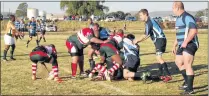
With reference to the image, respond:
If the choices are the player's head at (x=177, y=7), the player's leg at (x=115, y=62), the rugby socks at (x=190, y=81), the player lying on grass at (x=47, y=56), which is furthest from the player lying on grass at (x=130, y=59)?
the player's head at (x=177, y=7)

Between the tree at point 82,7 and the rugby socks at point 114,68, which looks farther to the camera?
the tree at point 82,7

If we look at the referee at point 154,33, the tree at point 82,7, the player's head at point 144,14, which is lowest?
the tree at point 82,7

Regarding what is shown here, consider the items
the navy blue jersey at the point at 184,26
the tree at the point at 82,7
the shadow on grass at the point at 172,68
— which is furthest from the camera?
the tree at the point at 82,7

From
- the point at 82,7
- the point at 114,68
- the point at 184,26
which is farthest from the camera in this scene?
the point at 82,7

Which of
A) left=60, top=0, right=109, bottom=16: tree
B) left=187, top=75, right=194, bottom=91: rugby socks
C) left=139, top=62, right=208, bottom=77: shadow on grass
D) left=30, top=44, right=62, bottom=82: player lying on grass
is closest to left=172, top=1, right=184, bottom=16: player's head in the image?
left=187, top=75, right=194, bottom=91: rugby socks

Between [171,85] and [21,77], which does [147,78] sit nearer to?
Answer: [171,85]

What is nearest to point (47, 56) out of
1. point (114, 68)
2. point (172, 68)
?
point (114, 68)

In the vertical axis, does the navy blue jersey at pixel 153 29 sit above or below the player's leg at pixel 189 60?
above

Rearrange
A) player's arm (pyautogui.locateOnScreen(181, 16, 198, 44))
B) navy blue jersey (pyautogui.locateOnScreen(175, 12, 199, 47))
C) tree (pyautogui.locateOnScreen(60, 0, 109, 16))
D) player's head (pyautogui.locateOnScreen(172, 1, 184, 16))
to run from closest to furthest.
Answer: player's arm (pyautogui.locateOnScreen(181, 16, 198, 44)) → navy blue jersey (pyautogui.locateOnScreen(175, 12, 199, 47)) → player's head (pyautogui.locateOnScreen(172, 1, 184, 16)) → tree (pyautogui.locateOnScreen(60, 0, 109, 16))

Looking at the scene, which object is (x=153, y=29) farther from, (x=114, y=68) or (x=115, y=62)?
(x=114, y=68)

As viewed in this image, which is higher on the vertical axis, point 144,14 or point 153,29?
point 144,14

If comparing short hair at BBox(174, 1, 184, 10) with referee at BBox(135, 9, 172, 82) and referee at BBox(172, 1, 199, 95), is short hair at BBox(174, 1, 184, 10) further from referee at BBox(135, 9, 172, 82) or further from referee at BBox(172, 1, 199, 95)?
referee at BBox(135, 9, 172, 82)

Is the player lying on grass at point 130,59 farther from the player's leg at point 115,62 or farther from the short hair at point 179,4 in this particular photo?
the short hair at point 179,4

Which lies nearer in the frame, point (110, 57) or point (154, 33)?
point (154, 33)
